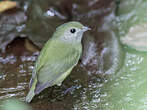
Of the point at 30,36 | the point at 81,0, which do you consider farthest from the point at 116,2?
the point at 30,36

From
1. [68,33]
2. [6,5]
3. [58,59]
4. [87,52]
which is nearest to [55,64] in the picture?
[58,59]

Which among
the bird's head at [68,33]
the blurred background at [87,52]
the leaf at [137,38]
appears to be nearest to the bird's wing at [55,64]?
the bird's head at [68,33]

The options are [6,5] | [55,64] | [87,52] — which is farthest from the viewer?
[6,5]

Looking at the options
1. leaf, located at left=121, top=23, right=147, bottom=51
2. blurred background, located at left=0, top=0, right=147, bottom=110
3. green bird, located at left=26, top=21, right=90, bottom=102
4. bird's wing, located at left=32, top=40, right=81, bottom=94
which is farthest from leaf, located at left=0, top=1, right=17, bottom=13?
leaf, located at left=121, top=23, right=147, bottom=51

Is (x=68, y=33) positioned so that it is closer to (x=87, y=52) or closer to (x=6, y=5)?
(x=87, y=52)

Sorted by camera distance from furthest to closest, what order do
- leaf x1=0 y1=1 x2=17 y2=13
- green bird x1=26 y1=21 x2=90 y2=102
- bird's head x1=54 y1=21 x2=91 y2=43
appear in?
1. leaf x1=0 y1=1 x2=17 y2=13
2. bird's head x1=54 y1=21 x2=91 y2=43
3. green bird x1=26 y1=21 x2=90 y2=102

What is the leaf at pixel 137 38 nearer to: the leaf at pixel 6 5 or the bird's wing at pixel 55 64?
the bird's wing at pixel 55 64

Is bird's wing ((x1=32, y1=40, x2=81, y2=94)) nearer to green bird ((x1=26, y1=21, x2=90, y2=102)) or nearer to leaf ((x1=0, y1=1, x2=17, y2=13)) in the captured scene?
green bird ((x1=26, y1=21, x2=90, y2=102))
